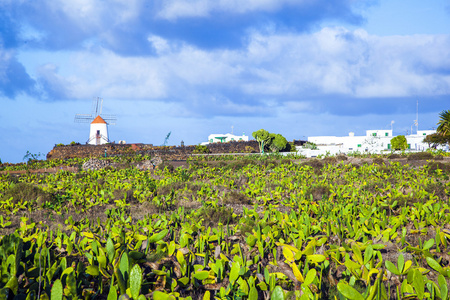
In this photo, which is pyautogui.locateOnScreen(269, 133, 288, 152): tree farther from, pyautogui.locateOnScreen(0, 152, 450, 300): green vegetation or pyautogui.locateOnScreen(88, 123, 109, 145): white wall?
pyautogui.locateOnScreen(0, 152, 450, 300): green vegetation

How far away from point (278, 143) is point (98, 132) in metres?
26.2

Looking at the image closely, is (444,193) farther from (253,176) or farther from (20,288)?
(20,288)

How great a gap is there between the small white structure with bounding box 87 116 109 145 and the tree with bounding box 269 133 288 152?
955 inches

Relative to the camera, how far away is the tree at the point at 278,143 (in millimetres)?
40125

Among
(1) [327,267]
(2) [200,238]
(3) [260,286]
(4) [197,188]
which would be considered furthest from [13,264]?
(4) [197,188]

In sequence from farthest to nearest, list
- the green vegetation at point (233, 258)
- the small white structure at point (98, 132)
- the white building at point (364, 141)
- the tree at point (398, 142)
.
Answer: the small white structure at point (98, 132), the tree at point (398, 142), the white building at point (364, 141), the green vegetation at point (233, 258)

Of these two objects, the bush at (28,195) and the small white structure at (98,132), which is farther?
the small white structure at (98,132)

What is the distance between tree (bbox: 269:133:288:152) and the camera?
40.1 m

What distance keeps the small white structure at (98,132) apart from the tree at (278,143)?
24261 mm

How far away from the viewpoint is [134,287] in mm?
2439

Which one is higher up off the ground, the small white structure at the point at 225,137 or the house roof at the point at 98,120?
the house roof at the point at 98,120

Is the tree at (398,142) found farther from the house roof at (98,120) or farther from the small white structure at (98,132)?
the house roof at (98,120)

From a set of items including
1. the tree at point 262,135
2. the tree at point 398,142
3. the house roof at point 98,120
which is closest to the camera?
the tree at point 262,135

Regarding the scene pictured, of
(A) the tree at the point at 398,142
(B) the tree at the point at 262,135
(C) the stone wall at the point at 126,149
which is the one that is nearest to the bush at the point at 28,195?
(C) the stone wall at the point at 126,149
